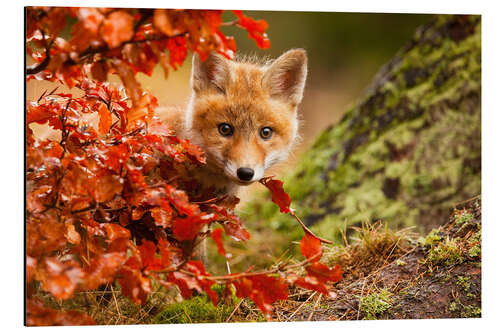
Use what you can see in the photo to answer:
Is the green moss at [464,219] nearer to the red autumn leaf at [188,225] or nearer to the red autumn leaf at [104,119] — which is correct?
the red autumn leaf at [188,225]

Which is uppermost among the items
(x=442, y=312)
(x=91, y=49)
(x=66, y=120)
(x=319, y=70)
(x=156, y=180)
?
(x=319, y=70)

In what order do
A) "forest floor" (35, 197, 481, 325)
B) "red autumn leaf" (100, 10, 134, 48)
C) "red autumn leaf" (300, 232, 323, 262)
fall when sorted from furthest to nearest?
Result: "forest floor" (35, 197, 481, 325), "red autumn leaf" (300, 232, 323, 262), "red autumn leaf" (100, 10, 134, 48)

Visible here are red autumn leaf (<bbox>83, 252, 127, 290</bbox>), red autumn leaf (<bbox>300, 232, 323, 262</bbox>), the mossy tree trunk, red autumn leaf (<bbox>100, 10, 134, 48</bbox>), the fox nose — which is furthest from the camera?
the mossy tree trunk

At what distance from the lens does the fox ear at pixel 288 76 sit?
2.33m

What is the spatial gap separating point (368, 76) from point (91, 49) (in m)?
3.47

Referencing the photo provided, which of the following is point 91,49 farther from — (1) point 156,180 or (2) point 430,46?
(2) point 430,46

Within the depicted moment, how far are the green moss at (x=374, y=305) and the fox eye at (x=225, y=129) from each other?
0.96m

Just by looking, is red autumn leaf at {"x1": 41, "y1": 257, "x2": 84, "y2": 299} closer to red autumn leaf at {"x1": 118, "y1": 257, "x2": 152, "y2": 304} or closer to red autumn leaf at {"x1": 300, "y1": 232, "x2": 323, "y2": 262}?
red autumn leaf at {"x1": 118, "y1": 257, "x2": 152, "y2": 304}

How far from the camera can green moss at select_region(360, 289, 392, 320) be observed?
224cm

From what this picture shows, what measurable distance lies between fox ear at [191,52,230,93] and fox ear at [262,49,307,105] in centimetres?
19

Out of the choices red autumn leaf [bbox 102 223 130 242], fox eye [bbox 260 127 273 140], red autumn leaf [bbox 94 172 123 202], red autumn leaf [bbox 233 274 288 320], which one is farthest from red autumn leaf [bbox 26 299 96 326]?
fox eye [bbox 260 127 273 140]

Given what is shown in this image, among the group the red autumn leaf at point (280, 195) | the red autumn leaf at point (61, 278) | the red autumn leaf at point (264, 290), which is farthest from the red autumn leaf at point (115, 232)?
the red autumn leaf at point (280, 195)

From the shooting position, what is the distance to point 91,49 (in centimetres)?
155

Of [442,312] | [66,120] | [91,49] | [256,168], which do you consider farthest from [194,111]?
[442,312]
